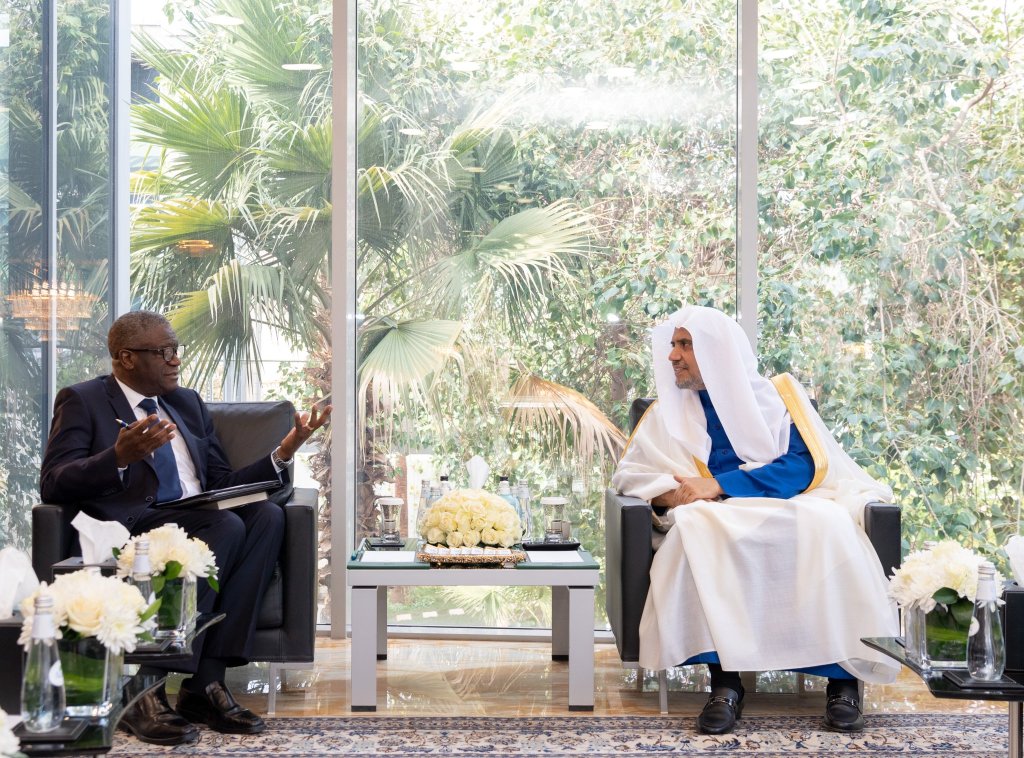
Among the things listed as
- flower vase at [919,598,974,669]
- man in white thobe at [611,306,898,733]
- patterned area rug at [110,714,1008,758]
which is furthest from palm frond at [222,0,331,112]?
flower vase at [919,598,974,669]

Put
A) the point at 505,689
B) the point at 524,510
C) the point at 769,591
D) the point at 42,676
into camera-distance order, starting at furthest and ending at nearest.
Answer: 1. the point at 524,510
2. the point at 505,689
3. the point at 769,591
4. the point at 42,676

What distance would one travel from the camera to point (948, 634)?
2215mm

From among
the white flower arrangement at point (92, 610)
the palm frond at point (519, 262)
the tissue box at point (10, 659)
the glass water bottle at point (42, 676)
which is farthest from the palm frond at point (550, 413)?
the glass water bottle at point (42, 676)

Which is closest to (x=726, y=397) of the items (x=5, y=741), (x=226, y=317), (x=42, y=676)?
(x=226, y=317)

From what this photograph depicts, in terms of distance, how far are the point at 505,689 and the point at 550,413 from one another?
123 cm

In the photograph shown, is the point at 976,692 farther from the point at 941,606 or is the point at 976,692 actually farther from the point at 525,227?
the point at 525,227

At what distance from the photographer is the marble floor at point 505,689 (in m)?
3.28

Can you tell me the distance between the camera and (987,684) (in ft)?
6.93

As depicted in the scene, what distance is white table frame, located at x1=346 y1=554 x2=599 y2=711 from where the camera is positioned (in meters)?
3.25

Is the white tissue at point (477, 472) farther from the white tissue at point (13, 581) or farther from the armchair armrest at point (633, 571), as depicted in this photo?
the white tissue at point (13, 581)

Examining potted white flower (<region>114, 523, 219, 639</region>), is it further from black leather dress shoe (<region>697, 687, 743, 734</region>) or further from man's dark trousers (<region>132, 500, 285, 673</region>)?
black leather dress shoe (<region>697, 687, 743, 734</region>)

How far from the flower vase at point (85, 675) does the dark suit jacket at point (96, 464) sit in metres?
1.21

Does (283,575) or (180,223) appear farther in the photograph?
(180,223)

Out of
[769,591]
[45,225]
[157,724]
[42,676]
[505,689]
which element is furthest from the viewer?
[45,225]
